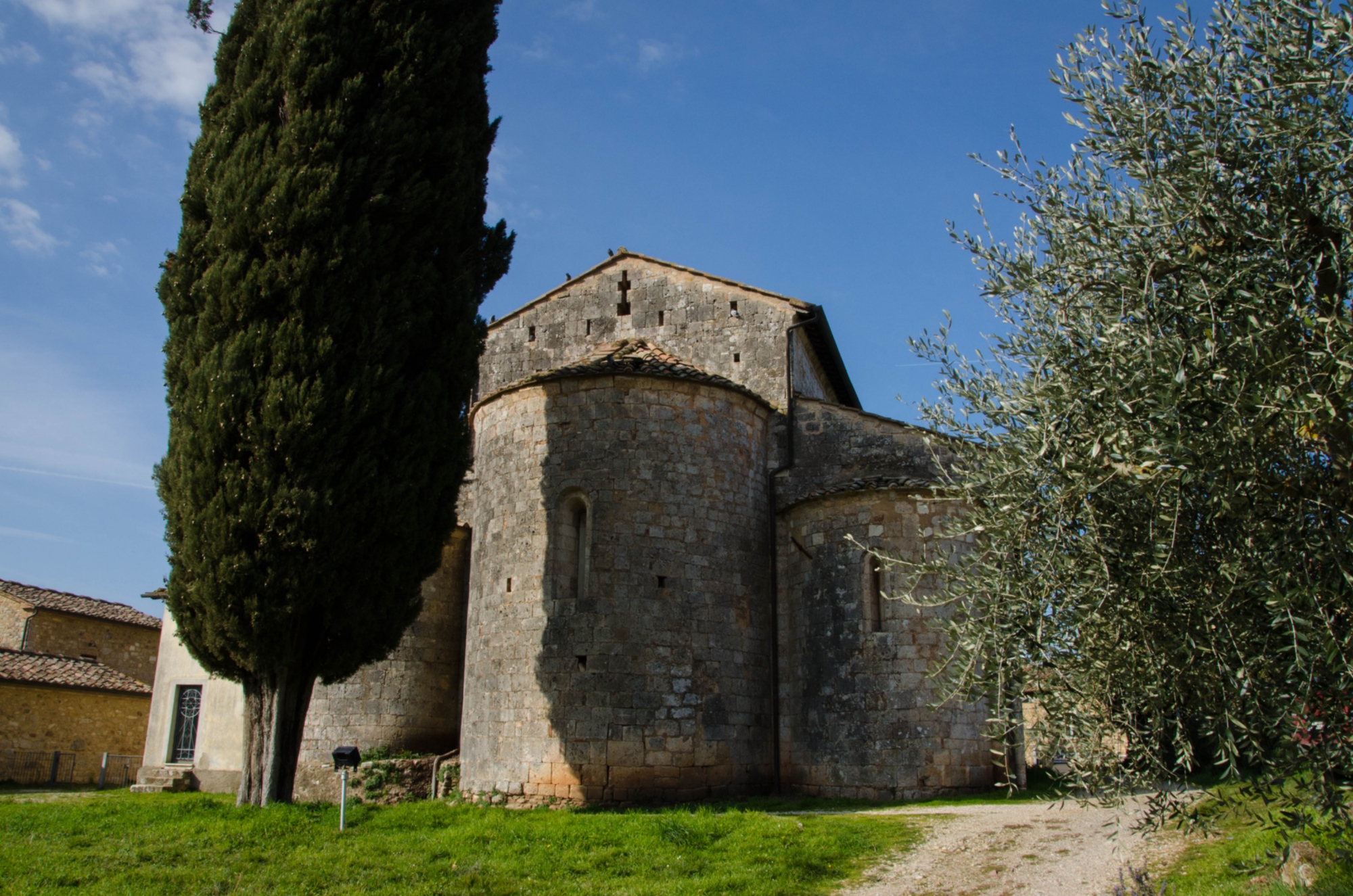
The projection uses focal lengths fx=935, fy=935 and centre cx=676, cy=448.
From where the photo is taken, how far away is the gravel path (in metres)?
7.62

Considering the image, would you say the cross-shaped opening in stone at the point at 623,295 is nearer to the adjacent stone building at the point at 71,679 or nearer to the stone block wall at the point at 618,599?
the stone block wall at the point at 618,599

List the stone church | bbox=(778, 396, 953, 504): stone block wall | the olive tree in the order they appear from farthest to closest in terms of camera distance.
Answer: bbox=(778, 396, 953, 504): stone block wall, the stone church, the olive tree

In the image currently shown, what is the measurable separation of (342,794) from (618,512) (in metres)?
5.14

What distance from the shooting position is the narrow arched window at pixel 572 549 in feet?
42.8

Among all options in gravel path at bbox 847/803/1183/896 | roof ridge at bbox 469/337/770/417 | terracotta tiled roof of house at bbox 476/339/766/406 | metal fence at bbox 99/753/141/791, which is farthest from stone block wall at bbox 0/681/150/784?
gravel path at bbox 847/803/1183/896

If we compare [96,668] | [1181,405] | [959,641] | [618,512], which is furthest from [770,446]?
[96,668]

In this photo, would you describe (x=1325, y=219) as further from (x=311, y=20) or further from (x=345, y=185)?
(x=311, y=20)

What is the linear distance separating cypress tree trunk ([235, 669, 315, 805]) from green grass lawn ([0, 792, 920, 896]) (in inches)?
15.7

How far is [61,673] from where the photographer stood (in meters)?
21.5

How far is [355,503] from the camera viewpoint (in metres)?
10.5

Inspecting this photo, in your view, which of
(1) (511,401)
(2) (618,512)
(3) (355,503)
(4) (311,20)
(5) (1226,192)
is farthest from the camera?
(1) (511,401)

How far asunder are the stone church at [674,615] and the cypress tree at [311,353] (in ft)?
6.66

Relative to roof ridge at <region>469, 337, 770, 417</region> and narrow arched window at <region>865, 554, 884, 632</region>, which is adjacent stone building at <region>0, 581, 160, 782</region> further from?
narrow arched window at <region>865, 554, 884, 632</region>

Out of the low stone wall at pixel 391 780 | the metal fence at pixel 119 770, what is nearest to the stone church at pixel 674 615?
the low stone wall at pixel 391 780
